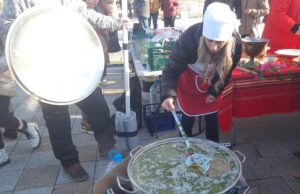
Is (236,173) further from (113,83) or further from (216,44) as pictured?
(113,83)

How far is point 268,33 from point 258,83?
123 cm

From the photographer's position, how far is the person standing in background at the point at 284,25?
2842mm

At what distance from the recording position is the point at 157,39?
10.4 feet

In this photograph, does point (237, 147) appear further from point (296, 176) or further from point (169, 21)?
point (169, 21)

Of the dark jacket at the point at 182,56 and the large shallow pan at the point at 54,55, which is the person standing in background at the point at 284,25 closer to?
the dark jacket at the point at 182,56

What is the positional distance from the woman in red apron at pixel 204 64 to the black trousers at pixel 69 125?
2.56ft

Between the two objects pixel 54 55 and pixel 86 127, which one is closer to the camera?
pixel 54 55

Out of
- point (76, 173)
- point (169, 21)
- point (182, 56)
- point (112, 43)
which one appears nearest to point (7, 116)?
point (76, 173)

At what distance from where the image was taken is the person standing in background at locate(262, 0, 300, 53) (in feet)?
9.32

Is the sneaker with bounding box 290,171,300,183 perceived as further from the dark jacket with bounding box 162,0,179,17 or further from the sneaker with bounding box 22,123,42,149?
the dark jacket with bounding box 162,0,179,17

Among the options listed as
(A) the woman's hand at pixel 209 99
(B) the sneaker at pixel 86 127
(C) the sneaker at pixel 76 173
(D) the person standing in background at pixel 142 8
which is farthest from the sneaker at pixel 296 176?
(D) the person standing in background at pixel 142 8

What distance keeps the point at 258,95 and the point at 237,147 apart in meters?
0.72

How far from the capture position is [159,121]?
3172 mm

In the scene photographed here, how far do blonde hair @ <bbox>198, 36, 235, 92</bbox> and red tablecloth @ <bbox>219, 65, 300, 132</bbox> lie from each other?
462mm
